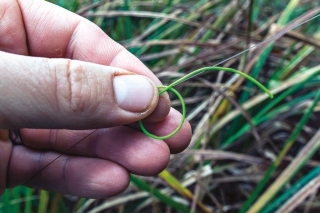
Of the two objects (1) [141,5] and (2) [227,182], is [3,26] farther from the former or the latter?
(1) [141,5]

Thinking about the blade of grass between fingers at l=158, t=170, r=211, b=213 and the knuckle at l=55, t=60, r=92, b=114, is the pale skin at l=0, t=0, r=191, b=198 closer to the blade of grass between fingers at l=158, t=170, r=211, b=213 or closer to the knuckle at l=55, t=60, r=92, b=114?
the knuckle at l=55, t=60, r=92, b=114

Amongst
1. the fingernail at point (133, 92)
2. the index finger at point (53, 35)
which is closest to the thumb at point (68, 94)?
the fingernail at point (133, 92)

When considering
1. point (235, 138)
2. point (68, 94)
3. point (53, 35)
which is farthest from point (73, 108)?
point (235, 138)

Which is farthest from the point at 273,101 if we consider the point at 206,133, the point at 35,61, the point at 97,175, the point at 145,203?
the point at 35,61

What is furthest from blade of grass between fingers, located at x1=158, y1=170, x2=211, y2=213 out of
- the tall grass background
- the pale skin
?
the pale skin

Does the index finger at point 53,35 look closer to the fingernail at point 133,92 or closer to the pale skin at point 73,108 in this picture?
the pale skin at point 73,108

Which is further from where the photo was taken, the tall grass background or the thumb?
the tall grass background

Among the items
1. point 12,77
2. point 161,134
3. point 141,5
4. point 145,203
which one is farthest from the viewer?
point 141,5
